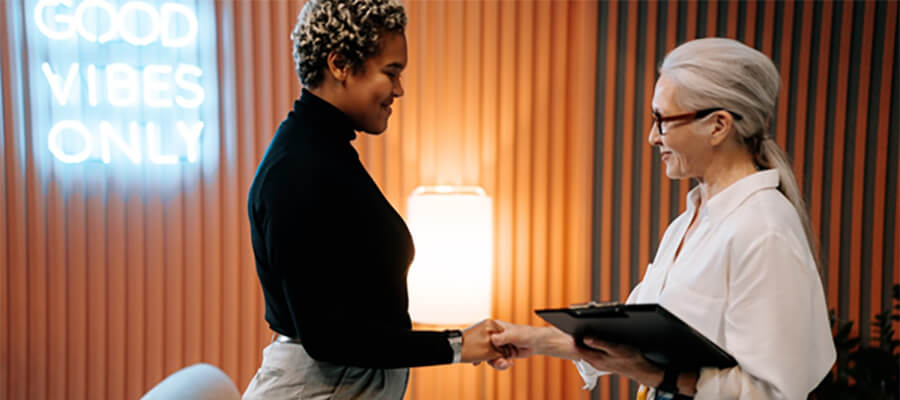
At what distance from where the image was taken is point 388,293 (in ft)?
4.54

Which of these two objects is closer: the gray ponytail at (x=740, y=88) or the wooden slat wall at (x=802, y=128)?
the gray ponytail at (x=740, y=88)

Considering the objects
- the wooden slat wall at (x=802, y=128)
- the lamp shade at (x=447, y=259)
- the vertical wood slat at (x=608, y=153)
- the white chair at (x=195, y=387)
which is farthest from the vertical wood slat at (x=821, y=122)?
the white chair at (x=195, y=387)

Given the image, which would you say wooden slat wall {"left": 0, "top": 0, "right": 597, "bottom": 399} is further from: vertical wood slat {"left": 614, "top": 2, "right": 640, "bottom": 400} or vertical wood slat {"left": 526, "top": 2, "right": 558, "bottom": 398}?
vertical wood slat {"left": 614, "top": 2, "right": 640, "bottom": 400}

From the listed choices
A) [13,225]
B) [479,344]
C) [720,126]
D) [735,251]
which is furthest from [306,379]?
[13,225]

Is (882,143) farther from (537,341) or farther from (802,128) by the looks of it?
(537,341)

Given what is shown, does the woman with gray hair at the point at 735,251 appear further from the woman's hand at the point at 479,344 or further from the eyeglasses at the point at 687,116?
the woman's hand at the point at 479,344

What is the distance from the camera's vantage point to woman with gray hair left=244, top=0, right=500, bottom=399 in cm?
128

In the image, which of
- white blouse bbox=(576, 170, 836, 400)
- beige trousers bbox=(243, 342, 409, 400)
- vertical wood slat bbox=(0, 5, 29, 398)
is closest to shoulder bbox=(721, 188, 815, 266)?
white blouse bbox=(576, 170, 836, 400)

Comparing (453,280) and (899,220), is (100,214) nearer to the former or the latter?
(453,280)

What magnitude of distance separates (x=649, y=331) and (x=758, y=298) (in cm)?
22

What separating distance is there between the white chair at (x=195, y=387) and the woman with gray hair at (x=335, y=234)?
399 millimetres

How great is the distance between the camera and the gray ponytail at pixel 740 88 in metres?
1.35

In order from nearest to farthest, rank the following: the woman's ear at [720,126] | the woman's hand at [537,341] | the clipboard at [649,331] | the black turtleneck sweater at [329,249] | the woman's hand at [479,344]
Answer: the clipboard at [649,331], the black turtleneck sweater at [329,249], the woman's ear at [720,126], the woman's hand at [479,344], the woman's hand at [537,341]

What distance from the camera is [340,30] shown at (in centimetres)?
136
